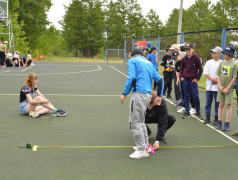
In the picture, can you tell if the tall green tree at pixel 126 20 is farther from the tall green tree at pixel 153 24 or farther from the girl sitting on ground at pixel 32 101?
the girl sitting on ground at pixel 32 101

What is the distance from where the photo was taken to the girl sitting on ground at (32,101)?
24.7ft

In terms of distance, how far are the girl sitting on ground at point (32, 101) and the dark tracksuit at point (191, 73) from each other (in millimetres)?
3187

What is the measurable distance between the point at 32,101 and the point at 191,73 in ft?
13.1

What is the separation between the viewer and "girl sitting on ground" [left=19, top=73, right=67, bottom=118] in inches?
297

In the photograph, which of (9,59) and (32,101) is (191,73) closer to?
(32,101)

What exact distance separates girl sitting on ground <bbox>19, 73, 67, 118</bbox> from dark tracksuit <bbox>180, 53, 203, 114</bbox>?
319cm

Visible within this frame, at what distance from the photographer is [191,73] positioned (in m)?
7.80

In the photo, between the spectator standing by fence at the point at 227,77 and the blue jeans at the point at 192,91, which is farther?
the blue jeans at the point at 192,91

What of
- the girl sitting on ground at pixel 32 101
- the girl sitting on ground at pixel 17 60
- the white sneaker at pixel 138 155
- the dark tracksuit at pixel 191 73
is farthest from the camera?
the girl sitting on ground at pixel 17 60

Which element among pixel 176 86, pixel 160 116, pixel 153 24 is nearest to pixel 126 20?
pixel 153 24

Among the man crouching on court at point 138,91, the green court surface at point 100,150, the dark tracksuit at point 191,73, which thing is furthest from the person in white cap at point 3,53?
the man crouching on court at point 138,91

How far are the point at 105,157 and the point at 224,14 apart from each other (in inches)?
1738

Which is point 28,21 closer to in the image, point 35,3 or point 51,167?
point 35,3

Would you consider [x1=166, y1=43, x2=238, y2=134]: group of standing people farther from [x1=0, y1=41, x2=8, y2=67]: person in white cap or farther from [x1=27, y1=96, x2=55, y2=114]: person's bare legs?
[x1=0, y1=41, x2=8, y2=67]: person in white cap
